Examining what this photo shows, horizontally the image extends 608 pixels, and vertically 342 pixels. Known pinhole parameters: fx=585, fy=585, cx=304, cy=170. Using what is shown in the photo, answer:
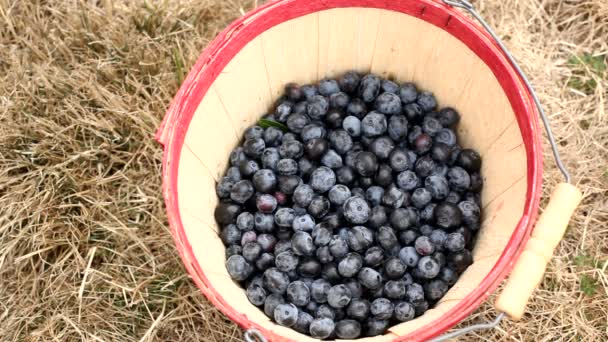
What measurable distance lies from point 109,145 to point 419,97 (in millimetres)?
1277

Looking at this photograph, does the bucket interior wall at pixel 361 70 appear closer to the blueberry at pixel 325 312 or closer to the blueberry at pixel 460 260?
the blueberry at pixel 460 260

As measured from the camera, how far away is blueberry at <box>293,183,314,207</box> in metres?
1.91

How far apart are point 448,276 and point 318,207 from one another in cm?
46

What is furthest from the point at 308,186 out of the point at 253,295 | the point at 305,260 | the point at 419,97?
the point at 419,97

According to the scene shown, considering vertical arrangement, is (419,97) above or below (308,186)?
above

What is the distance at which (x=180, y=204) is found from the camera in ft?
5.62

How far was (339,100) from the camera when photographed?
2.14 metres

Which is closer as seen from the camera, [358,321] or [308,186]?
[358,321]

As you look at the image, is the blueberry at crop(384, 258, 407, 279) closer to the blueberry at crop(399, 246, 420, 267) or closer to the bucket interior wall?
the blueberry at crop(399, 246, 420, 267)

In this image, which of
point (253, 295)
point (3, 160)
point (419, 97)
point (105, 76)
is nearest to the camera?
point (253, 295)

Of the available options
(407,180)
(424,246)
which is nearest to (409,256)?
(424,246)

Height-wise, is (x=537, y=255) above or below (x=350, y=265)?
above

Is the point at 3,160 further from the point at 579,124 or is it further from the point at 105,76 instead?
the point at 579,124

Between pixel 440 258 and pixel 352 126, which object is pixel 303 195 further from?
pixel 440 258
